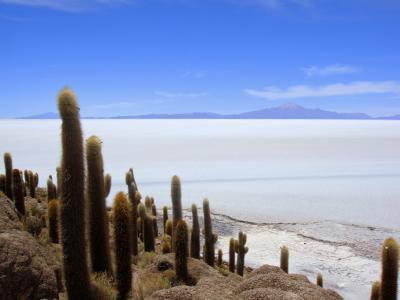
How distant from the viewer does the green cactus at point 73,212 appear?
483 cm

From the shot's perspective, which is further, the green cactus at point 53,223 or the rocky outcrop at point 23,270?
the green cactus at point 53,223

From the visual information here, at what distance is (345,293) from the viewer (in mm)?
9016

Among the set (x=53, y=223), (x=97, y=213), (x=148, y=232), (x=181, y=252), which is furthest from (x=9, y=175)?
(x=181, y=252)

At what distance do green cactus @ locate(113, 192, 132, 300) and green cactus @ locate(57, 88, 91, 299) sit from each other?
48 centimetres

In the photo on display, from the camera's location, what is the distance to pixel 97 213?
229 inches

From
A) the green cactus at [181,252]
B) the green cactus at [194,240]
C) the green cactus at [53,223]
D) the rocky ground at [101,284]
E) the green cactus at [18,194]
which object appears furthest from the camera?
the green cactus at [18,194]

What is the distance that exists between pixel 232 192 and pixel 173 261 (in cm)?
1278

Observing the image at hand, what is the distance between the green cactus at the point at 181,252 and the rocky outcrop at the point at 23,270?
1.94 m

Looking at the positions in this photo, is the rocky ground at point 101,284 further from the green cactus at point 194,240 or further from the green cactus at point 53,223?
the green cactus at point 194,240

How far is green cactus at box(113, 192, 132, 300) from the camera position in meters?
5.32

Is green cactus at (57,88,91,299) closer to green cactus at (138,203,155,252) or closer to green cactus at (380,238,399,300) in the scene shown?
green cactus at (380,238,399,300)

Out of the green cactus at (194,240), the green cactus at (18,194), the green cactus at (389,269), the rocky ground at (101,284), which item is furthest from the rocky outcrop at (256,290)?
the green cactus at (18,194)

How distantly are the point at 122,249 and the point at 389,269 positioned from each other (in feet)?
10.4

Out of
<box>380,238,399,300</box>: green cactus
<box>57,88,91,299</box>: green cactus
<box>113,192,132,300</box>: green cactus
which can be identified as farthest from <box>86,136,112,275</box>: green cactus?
<box>380,238,399,300</box>: green cactus
